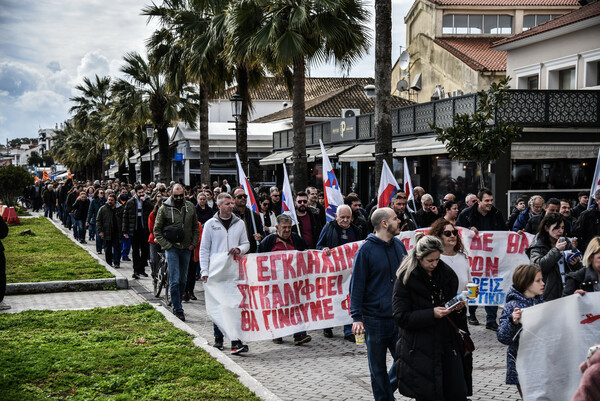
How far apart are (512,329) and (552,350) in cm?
35

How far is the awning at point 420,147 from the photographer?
20.9m

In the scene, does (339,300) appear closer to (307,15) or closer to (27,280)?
(27,280)

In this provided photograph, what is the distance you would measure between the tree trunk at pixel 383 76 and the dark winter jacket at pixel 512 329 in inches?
345

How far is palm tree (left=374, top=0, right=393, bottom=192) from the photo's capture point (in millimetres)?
14016

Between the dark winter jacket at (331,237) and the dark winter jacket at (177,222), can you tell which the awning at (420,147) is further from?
the dark winter jacket at (331,237)

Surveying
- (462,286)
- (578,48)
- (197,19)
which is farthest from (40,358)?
(578,48)

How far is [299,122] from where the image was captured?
19625mm

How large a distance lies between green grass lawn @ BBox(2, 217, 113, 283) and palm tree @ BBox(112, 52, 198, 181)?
32.7 ft

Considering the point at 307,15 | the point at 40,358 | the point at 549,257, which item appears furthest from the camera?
the point at 307,15

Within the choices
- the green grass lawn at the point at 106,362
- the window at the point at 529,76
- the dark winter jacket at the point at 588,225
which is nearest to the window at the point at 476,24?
the window at the point at 529,76

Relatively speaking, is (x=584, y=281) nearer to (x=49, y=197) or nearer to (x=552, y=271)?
(x=552, y=271)

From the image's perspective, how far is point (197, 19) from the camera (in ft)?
87.7

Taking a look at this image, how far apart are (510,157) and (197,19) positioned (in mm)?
13272

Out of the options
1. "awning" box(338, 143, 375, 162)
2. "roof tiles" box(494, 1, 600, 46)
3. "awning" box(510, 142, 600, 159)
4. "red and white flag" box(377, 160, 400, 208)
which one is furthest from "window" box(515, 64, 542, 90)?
"red and white flag" box(377, 160, 400, 208)
